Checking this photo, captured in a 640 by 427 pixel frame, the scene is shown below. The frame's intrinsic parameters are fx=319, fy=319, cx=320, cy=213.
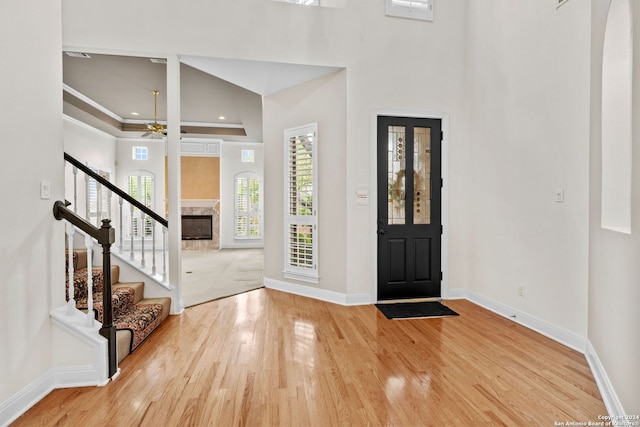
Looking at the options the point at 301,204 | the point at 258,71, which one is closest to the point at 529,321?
the point at 301,204

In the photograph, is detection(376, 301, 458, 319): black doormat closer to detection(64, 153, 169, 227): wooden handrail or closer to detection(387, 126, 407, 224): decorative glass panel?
detection(387, 126, 407, 224): decorative glass panel

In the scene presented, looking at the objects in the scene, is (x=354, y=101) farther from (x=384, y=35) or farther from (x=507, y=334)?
(x=507, y=334)

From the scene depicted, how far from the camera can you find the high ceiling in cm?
407

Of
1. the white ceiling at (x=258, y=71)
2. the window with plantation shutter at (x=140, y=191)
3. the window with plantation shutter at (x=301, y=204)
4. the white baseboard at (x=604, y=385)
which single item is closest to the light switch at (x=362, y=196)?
the window with plantation shutter at (x=301, y=204)

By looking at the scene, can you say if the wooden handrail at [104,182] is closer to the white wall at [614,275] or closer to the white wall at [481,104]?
the white wall at [481,104]

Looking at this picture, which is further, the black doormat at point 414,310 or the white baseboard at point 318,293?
the white baseboard at point 318,293

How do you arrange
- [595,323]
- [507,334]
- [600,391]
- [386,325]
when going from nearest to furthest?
[600,391]
[595,323]
[507,334]
[386,325]

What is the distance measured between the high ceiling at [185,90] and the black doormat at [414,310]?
9.97 feet

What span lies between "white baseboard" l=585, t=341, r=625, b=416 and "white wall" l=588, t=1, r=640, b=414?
0.04 m

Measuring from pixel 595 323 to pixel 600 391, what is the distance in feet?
1.72

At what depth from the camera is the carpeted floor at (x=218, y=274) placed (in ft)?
14.9

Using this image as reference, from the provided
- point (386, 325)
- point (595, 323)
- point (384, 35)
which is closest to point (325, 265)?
point (386, 325)

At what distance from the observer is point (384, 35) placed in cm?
399

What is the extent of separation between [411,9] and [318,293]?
385 centimetres
